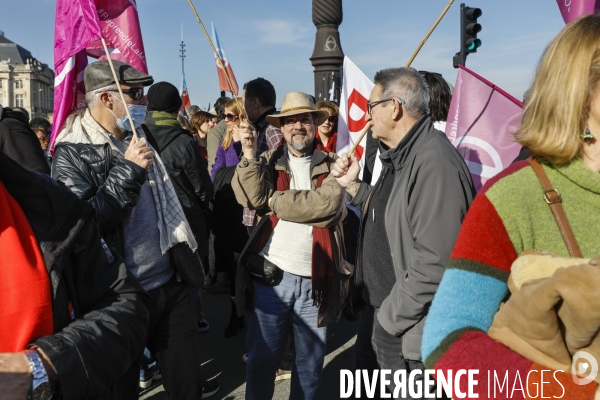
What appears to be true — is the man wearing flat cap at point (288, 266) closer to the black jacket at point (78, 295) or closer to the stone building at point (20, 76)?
the black jacket at point (78, 295)

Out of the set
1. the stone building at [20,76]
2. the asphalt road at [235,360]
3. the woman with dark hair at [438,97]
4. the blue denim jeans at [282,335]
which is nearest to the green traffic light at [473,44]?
the woman with dark hair at [438,97]

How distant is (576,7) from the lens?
3.33 m

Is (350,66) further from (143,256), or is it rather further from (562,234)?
(562,234)

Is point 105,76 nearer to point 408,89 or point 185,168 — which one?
point 408,89

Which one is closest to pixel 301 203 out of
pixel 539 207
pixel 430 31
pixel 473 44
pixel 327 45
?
pixel 430 31

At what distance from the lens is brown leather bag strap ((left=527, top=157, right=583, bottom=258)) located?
1246 millimetres

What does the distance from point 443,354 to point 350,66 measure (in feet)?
13.4

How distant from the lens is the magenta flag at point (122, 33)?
343 cm

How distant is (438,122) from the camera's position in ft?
12.8

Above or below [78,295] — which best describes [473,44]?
above

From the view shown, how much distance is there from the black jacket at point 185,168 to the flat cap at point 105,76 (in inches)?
60.2

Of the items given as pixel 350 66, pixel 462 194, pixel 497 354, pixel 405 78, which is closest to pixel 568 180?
pixel 497 354

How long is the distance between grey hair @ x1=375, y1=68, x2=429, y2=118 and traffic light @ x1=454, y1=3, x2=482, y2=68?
554cm

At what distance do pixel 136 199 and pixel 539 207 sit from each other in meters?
1.80
